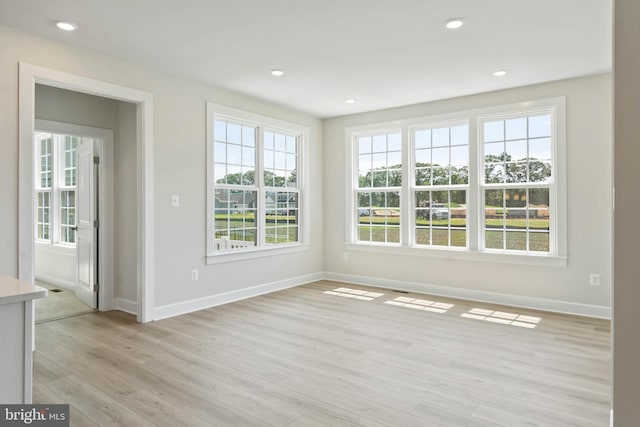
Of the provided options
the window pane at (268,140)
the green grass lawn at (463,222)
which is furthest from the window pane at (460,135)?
the window pane at (268,140)

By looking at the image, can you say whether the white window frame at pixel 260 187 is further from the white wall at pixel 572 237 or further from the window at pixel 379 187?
the white wall at pixel 572 237

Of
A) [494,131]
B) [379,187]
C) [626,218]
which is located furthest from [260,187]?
[626,218]

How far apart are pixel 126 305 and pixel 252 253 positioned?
164cm

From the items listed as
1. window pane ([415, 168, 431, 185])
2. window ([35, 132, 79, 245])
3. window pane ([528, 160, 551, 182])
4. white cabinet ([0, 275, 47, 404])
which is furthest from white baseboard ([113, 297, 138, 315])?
window pane ([528, 160, 551, 182])

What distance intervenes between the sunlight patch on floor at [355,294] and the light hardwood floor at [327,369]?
732 mm

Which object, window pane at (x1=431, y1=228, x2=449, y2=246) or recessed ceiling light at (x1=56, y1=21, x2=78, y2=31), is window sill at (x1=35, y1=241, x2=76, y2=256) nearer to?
recessed ceiling light at (x1=56, y1=21, x2=78, y2=31)

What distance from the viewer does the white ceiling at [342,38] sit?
293cm

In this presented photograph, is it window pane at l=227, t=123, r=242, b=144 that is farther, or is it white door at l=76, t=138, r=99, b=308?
window pane at l=227, t=123, r=242, b=144

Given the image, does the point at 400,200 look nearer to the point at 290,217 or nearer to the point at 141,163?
the point at 290,217

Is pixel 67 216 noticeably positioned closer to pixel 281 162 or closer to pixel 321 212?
pixel 281 162

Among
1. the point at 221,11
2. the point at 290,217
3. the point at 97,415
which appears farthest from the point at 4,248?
the point at 290,217

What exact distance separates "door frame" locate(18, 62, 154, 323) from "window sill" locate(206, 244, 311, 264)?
2.67ft

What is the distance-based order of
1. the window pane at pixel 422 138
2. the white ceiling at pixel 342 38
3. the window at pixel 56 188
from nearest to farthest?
the white ceiling at pixel 342 38 → the window pane at pixel 422 138 → the window at pixel 56 188

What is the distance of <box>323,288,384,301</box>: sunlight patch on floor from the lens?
212 inches
